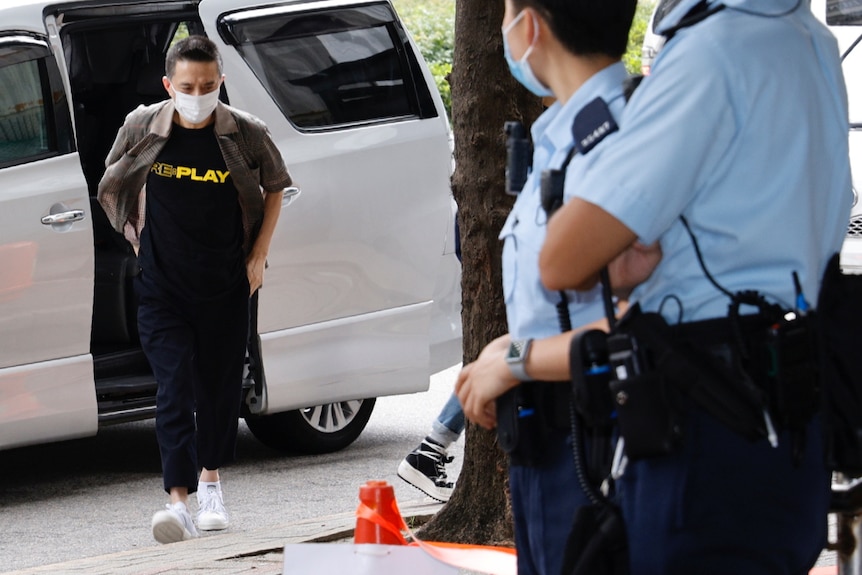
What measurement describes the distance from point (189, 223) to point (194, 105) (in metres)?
0.47

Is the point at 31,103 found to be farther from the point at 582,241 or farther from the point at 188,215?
the point at 582,241

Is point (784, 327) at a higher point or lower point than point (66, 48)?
higher

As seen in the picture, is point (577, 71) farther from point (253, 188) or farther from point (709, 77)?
point (253, 188)

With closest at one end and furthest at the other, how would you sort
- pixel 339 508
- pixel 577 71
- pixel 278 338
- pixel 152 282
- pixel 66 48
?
pixel 577 71
pixel 152 282
pixel 339 508
pixel 278 338
pixel 66 48

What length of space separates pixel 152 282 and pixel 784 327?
427 cm

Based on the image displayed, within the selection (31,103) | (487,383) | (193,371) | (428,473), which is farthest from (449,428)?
(487,383)

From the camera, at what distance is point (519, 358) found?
2.21 meters

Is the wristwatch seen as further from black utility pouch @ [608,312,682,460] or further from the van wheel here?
the van wheel

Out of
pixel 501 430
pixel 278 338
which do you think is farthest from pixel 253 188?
pixel 501 430

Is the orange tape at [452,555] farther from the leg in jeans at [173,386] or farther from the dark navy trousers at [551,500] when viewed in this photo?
the leg in jeans at [173,386]

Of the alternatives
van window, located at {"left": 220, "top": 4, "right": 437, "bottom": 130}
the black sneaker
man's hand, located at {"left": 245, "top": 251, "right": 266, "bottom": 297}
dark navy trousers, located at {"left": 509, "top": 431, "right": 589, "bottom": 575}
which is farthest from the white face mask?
dark navy trousers, located at {"left": 509, "top": 431, "right": 589, "bottom": 575}

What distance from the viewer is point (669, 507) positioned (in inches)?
80.3

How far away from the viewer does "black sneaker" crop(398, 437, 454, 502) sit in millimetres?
6105

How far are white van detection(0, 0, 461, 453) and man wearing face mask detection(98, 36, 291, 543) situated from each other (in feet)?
1.43
